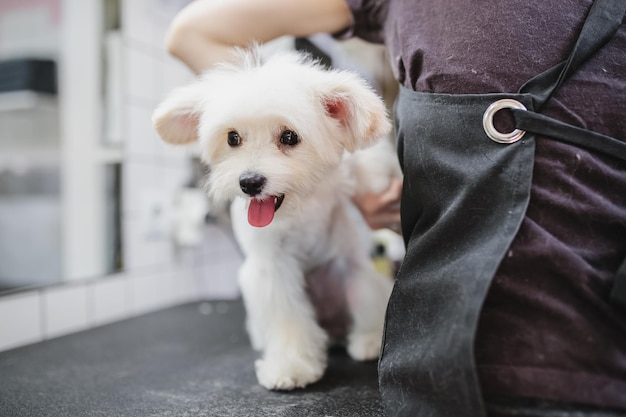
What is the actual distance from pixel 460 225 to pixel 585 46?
0.25m

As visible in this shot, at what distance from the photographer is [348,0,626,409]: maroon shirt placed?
52 centimetres

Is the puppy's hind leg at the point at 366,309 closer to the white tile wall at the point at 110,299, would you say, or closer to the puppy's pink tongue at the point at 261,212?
the puppy's pink tongue at the point at 261,212

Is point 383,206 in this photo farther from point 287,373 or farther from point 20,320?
point 20,320

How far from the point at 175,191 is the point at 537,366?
130 centimetres

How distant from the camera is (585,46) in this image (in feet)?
1.92

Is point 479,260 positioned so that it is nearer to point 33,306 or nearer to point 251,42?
point 251,42

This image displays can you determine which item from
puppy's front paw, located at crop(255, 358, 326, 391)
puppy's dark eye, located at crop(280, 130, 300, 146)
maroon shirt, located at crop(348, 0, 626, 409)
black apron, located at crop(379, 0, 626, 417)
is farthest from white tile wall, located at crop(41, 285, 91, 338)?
maroon shirt, located at crop(348, 0, 626, 409)

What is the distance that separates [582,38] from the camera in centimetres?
59

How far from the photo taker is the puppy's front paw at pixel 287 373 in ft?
2.66

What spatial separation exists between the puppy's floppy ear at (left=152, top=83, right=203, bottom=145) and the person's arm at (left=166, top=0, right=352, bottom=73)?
0.08 m

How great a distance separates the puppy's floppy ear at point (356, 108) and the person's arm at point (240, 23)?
0.12m

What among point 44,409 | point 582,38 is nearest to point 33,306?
point 44,409

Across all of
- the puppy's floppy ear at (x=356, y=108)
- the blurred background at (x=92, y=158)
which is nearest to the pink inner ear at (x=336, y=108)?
the puppy's floppy ear at (x=356, y=108)

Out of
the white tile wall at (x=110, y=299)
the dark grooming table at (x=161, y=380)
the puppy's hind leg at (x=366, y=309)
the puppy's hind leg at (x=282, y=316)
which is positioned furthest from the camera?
the white tile wall at (x=110, y=299)
